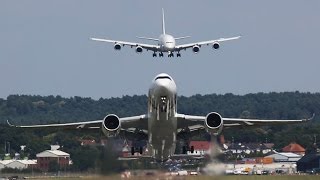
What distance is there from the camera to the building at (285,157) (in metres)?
101

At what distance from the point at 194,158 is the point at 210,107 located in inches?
4564

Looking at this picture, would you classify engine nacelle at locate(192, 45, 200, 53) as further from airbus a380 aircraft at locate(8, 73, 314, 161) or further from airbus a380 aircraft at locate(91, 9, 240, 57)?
airbus a380 aircraft at locate(8, 73, 314, 161)

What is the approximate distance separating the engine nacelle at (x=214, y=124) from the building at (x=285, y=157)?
129 ft

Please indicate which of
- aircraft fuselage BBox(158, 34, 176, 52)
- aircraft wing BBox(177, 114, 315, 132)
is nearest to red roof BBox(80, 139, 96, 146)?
aircraft wing BBox(177, 114, 315, 132)

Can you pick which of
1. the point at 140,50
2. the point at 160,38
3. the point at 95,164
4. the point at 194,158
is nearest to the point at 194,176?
the point at 95,164

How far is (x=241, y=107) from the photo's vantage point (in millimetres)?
173750

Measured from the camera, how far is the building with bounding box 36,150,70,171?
7005 centimetres

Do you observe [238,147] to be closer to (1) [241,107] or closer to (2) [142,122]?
(2) [142,122]

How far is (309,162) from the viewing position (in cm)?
9138

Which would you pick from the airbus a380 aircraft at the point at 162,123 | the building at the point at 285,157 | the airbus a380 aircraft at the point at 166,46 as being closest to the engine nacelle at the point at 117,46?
the airbus a380 aircraft at the point at 166,46

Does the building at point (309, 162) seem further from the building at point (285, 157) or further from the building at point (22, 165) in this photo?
the building at point (22, 165)

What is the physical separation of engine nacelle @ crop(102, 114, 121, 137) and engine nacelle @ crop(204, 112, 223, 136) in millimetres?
4692

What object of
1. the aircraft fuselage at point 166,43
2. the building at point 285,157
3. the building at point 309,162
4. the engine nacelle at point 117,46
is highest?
the aircraft fuselage at point 166,43

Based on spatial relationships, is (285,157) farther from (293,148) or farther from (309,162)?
(309,162)
